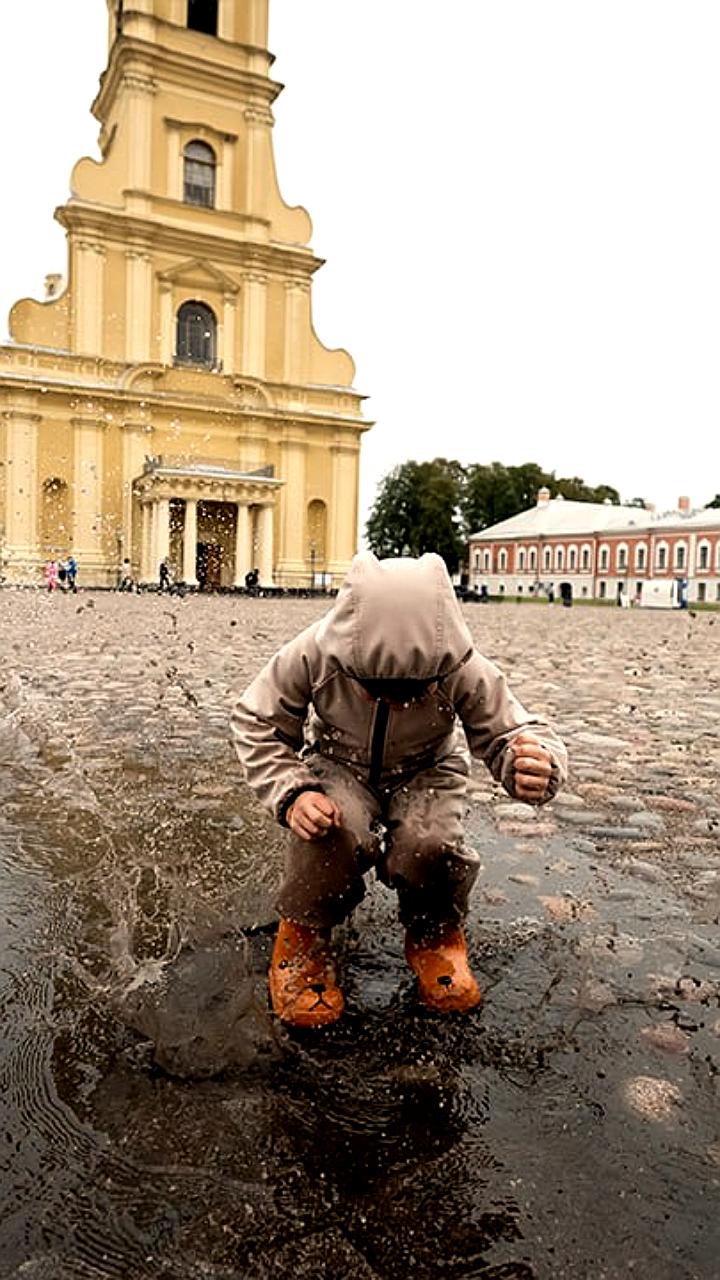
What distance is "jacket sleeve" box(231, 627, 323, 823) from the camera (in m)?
2.18

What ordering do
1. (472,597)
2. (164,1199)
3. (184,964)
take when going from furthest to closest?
(472,597), (184,964), (164,1199)

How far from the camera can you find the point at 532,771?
6.81ft

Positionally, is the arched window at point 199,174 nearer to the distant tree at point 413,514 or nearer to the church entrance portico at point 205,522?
the church entrance portico at point 205,522

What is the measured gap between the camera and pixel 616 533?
7225 centimetres

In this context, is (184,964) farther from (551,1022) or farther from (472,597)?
(472,597)

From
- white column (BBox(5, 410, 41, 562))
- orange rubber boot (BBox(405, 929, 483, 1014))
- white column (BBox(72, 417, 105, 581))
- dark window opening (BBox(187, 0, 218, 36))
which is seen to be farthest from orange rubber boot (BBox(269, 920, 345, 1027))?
dark window opening (BBox(187, 0, 218, 36))

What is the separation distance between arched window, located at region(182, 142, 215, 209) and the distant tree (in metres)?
27.5

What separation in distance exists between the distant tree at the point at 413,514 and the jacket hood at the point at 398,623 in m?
64.4

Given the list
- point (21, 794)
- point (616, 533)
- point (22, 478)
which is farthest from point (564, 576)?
point (21, 794)

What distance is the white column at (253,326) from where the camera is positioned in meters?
44.3

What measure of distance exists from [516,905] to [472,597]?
45.9 meters

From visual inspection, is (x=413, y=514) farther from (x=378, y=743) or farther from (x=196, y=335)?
(x=378, y=743)

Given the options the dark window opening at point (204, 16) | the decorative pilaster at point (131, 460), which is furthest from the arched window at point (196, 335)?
the dark window opening at point (204, 16)

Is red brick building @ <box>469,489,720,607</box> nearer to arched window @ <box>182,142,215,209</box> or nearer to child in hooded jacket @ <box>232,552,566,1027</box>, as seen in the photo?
arched window @ <box>182,142,215,209</box>
